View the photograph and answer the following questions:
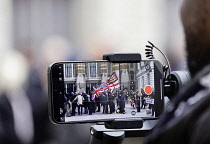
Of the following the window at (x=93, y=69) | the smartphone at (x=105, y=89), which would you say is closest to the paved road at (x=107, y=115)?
the smartphone at (x=105, y=89)

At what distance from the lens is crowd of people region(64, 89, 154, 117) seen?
1158 millimetres

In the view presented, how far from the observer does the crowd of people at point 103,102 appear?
1.16 meters

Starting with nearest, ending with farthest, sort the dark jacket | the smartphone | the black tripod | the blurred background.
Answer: the dark jacket
the black tripod
the smartphone
the blurred background

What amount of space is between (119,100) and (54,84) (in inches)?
7.4

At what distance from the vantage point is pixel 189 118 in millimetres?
437

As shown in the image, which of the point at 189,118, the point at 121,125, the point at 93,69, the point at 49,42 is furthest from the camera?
the point at 49,42

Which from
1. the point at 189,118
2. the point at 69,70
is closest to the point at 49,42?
the point at 69,70

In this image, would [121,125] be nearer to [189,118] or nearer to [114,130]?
[114,130]

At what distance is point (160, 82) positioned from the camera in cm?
118

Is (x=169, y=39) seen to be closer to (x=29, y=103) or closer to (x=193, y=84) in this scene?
(x=29, y=103)

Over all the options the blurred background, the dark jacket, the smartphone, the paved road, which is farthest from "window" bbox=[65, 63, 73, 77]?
the blurred background

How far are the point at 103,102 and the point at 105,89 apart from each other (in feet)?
0.13

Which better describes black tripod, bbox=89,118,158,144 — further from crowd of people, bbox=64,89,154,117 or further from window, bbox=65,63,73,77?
window, bbox=65,63,73,77

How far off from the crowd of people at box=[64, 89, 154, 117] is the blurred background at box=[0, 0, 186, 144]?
5.84ft
